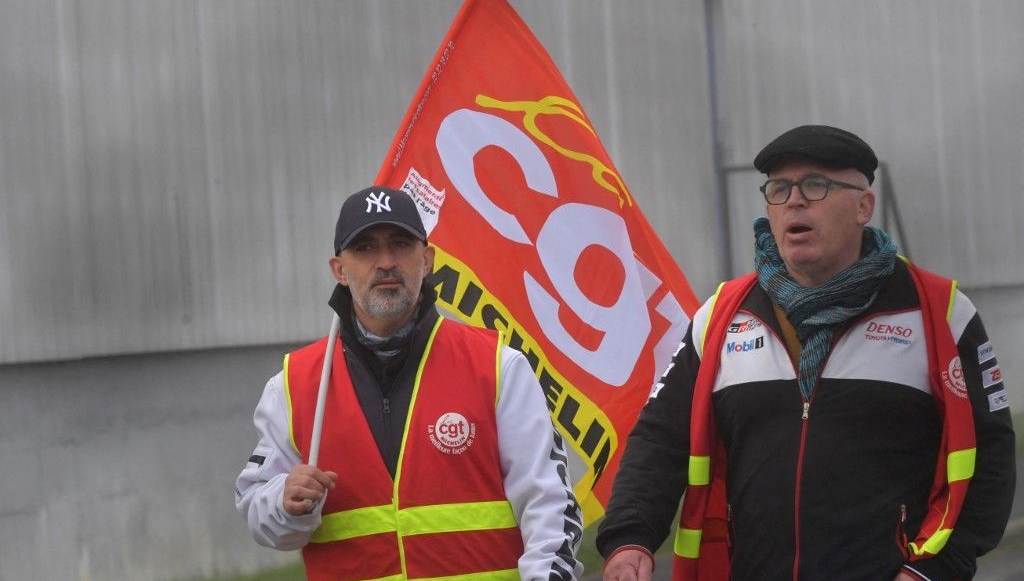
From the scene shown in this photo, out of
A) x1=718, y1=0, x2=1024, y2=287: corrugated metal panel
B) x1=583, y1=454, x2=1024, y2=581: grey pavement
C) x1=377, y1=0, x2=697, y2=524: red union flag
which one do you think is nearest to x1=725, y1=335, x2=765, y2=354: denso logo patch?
x1=377, y1=0, x2=697, y2=524: red union flag

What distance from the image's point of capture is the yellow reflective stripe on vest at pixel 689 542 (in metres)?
3.54

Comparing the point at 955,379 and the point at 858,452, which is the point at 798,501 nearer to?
the point at 858,452

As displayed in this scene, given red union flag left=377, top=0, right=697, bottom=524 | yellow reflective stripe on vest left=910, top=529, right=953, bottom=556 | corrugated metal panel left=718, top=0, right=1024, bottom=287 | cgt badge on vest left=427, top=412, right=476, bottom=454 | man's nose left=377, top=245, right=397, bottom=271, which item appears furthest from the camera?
corrugated metal panel left=718, top=0, right=1024, bottom=287

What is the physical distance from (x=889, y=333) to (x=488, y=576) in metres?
1.17

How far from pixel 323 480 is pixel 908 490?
4.58 feet

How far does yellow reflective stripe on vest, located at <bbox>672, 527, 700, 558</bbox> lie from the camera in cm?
354

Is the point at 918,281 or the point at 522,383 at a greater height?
the point at 918,281

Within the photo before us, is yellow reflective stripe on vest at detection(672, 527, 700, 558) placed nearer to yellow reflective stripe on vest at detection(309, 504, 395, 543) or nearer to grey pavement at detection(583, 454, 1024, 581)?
yellow reflective stripe on vest at detection(309, 504, 395, 543)

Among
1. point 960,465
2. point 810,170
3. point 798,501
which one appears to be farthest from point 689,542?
point 810,170

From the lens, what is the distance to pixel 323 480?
3500 mm

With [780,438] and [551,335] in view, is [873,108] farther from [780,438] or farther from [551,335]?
[780,438]

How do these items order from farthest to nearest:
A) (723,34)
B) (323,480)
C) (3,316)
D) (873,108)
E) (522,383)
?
(873,108) → (723,34) → (3,316) → (522,383) → (323,480)

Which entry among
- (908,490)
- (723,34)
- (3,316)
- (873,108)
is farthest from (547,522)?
(873,108)

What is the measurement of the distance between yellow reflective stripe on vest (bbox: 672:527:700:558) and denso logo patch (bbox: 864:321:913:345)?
0.65 metres
